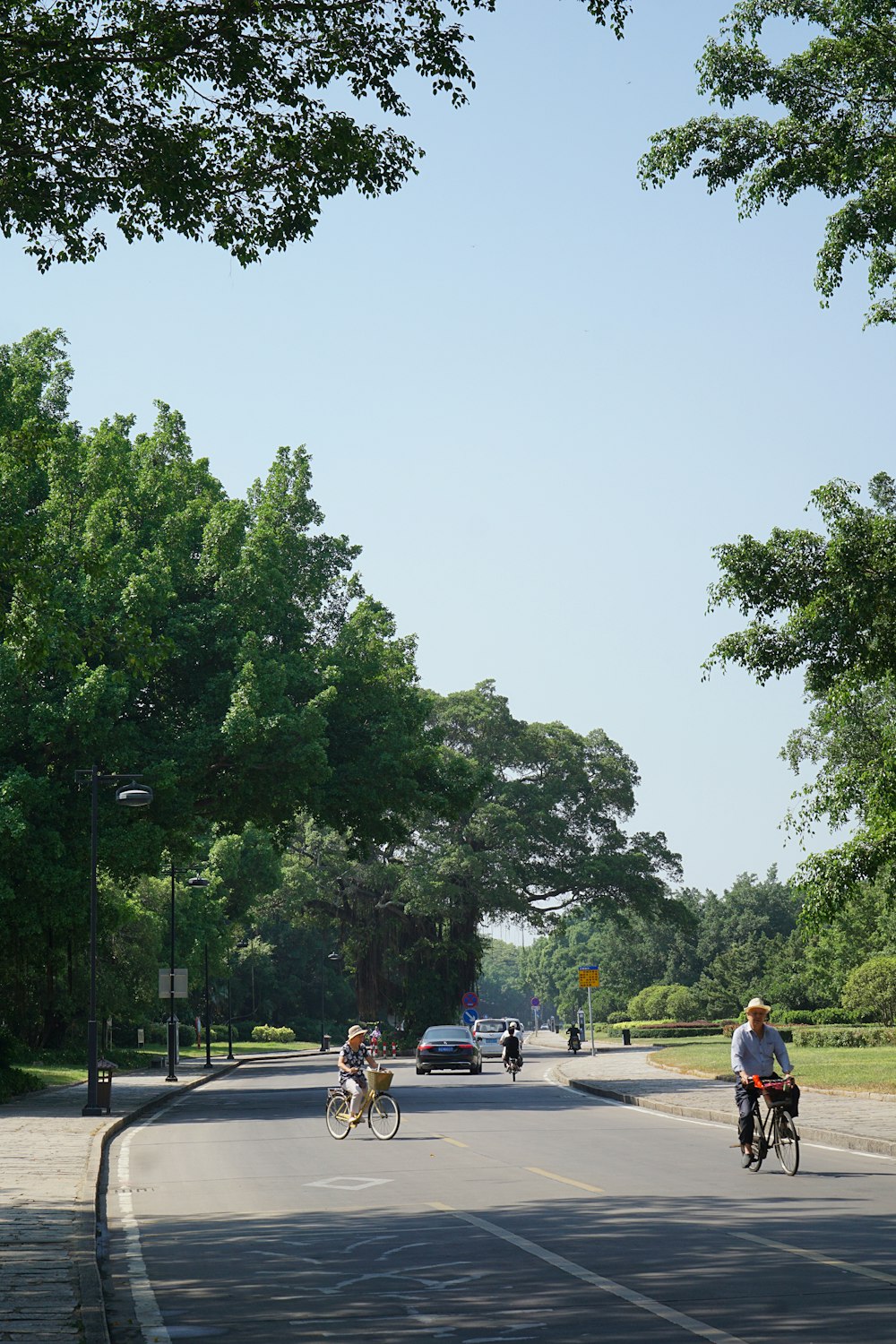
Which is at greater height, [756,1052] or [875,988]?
[875,988]

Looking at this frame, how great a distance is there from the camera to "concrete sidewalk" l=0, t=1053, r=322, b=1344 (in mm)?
8711

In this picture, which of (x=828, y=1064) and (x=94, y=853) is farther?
(x=828, y=1064)

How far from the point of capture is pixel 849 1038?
54500 mm

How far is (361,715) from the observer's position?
39.6 metres

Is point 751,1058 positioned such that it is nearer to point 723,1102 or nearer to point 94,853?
point 723,1102

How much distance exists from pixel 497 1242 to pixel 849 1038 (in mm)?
45583

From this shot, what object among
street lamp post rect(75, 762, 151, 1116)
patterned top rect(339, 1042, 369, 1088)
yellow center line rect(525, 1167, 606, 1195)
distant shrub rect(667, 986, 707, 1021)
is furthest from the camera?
distant shrub rect(667, 986, 707, 1021)

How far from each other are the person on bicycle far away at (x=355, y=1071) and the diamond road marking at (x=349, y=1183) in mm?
4988

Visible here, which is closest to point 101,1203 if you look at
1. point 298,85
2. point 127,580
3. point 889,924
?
point 298,85

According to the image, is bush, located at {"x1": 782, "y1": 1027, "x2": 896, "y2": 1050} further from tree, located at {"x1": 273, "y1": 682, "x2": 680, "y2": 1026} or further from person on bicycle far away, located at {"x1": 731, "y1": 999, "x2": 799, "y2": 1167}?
person on bicycle far away, located at {"x1": 731, "y1": 999, "x2": 799, "y2": 1167}

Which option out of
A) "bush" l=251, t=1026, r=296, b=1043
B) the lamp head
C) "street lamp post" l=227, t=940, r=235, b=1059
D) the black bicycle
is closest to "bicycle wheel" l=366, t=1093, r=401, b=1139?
the black bicycle

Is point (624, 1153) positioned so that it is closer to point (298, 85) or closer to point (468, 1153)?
point (468, 1153)

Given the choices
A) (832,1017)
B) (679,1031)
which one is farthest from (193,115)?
(679,1031)

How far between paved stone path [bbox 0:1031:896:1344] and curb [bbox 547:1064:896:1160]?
0.07 feet
